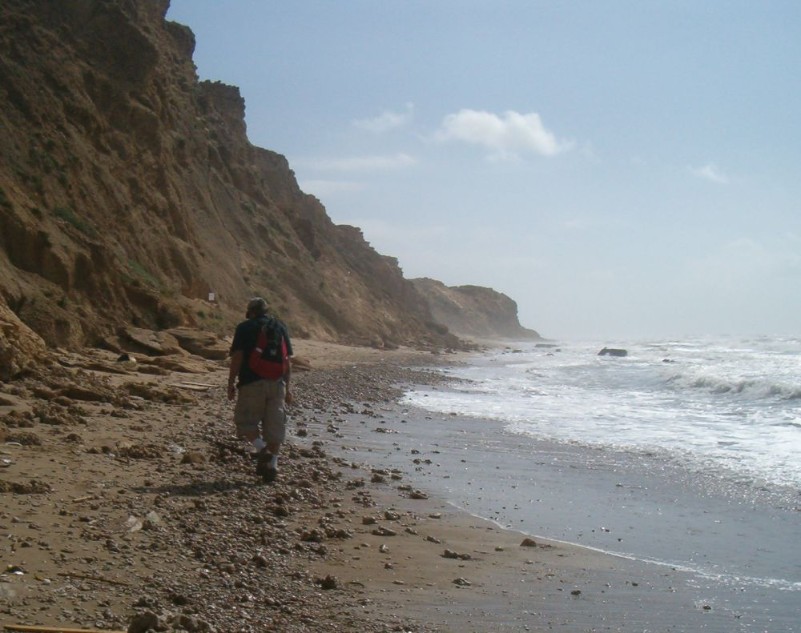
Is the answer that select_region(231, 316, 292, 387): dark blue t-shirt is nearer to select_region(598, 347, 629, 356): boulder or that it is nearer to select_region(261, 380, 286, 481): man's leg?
select_region(261, 380, 286, 481): man's leg

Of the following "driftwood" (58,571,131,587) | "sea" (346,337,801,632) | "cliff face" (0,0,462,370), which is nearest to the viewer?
"driftwood" (58,571,131,587)

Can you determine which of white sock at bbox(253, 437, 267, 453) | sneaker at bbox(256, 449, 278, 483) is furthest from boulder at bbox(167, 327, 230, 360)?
sneaker at bbox(256, 449, 278, 483)

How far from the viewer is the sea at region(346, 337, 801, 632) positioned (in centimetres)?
539

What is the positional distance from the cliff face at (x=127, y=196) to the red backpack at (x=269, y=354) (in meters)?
4.15

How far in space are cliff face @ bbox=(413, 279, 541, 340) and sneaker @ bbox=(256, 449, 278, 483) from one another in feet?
324

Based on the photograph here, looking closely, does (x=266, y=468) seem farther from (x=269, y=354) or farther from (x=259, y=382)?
(x=269, y=354)

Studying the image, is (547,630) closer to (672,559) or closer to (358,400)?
(672,559)

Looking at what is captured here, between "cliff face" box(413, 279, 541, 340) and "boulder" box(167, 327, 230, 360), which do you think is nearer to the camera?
"boulder" box(167, 327, 230, 360)

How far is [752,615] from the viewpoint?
4414mm

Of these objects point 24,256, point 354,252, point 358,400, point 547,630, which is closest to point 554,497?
point 547,630

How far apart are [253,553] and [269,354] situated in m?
2.61

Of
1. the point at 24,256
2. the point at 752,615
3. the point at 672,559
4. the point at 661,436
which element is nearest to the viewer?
the point at 752,615

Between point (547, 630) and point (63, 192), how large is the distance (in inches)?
693

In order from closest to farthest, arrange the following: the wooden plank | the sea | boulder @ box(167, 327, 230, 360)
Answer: the wooden plank → the sea → boulder @ box(167, 327, 230, 360)
